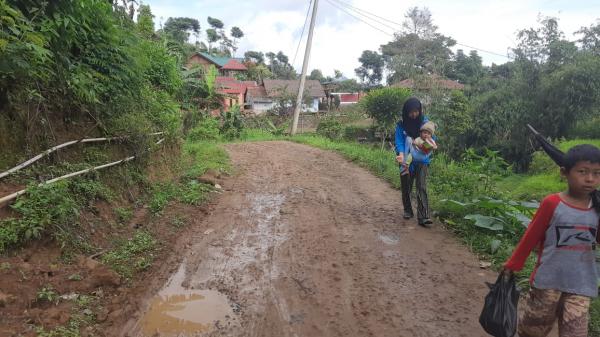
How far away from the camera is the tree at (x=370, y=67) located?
75.9 m

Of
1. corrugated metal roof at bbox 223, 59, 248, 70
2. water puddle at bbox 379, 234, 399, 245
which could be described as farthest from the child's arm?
corrugated metal roof at bbox 223, 59, 248, 70

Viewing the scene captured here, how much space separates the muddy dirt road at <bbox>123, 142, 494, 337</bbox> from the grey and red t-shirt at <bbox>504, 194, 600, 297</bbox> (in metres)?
0.97

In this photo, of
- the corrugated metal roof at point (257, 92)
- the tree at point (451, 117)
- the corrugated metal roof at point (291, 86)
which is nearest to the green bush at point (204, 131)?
the tree at point (451, 117)

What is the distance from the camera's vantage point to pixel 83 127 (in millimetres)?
5832

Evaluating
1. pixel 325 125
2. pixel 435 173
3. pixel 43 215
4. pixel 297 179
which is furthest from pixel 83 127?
pixel 325 125

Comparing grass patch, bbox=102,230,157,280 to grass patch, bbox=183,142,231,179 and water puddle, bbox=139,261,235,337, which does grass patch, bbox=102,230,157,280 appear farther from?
grass patch, bbox=183,142,231,179

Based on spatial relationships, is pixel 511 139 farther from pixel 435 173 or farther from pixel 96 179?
pixel 96 179

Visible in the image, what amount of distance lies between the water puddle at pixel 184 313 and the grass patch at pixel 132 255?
0.50m

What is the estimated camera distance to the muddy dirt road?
3379 mm

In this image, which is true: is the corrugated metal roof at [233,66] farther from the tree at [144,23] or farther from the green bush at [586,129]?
the tree at [144,23]

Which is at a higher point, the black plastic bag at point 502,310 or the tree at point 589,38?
the tree at point 589,38

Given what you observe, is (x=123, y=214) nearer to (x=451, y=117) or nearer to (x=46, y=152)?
(x=46, y=152)

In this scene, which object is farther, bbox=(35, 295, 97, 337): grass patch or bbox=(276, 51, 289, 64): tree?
bbox=(276, 51, 289, 64): tree

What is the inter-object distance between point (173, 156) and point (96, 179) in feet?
12.5
